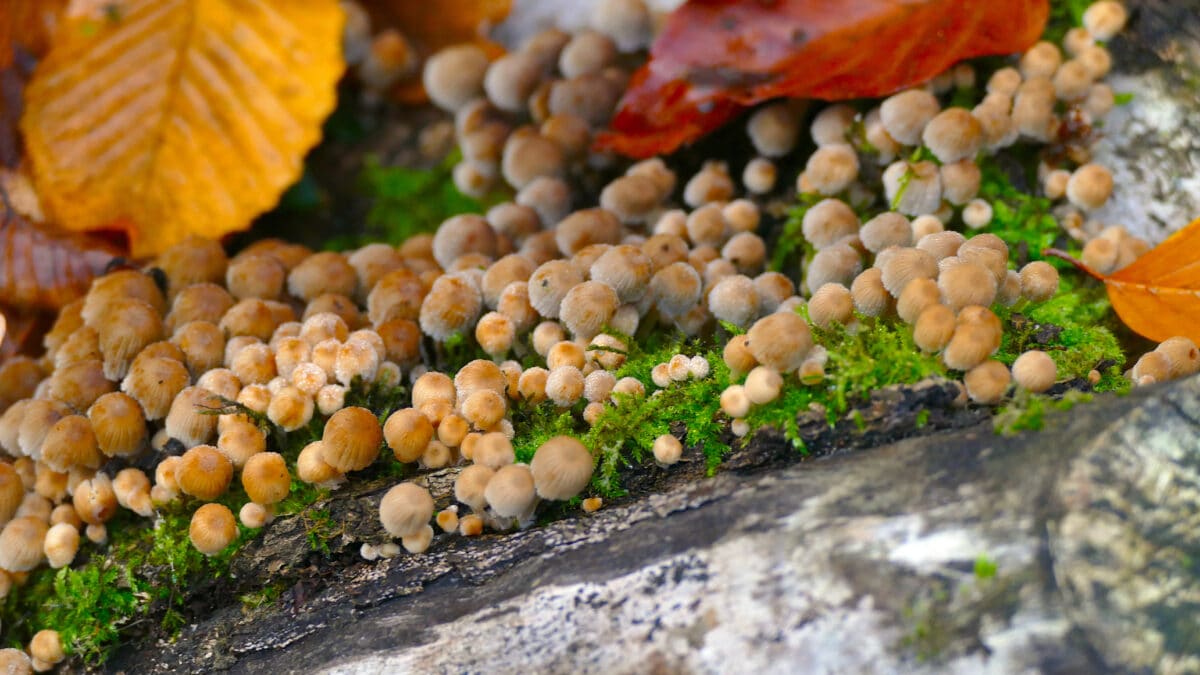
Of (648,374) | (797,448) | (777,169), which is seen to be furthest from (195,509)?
(777,169)

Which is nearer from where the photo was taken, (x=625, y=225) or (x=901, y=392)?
(x=901, y=392)

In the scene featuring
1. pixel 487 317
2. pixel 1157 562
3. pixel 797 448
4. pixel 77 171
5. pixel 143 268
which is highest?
pixel 77 171

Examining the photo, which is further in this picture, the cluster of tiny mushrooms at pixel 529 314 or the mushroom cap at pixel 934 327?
the cluster of tiny mushrooms at pixel 529 314

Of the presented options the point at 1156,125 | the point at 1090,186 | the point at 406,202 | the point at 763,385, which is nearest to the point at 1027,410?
the point at 763,385

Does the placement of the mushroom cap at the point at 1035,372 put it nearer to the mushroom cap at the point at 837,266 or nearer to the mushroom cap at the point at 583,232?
the mushroom cap at the point at 837,266

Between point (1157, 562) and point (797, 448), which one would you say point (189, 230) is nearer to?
point (797, 448)

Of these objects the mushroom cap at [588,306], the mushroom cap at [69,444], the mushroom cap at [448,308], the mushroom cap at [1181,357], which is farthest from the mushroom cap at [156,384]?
the mushroom cap at [1181,357]

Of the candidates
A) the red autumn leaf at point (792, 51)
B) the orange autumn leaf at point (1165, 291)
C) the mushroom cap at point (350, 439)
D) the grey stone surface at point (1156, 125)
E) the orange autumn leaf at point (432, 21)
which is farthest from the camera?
the orange autumn leaf at point (432, 21)
